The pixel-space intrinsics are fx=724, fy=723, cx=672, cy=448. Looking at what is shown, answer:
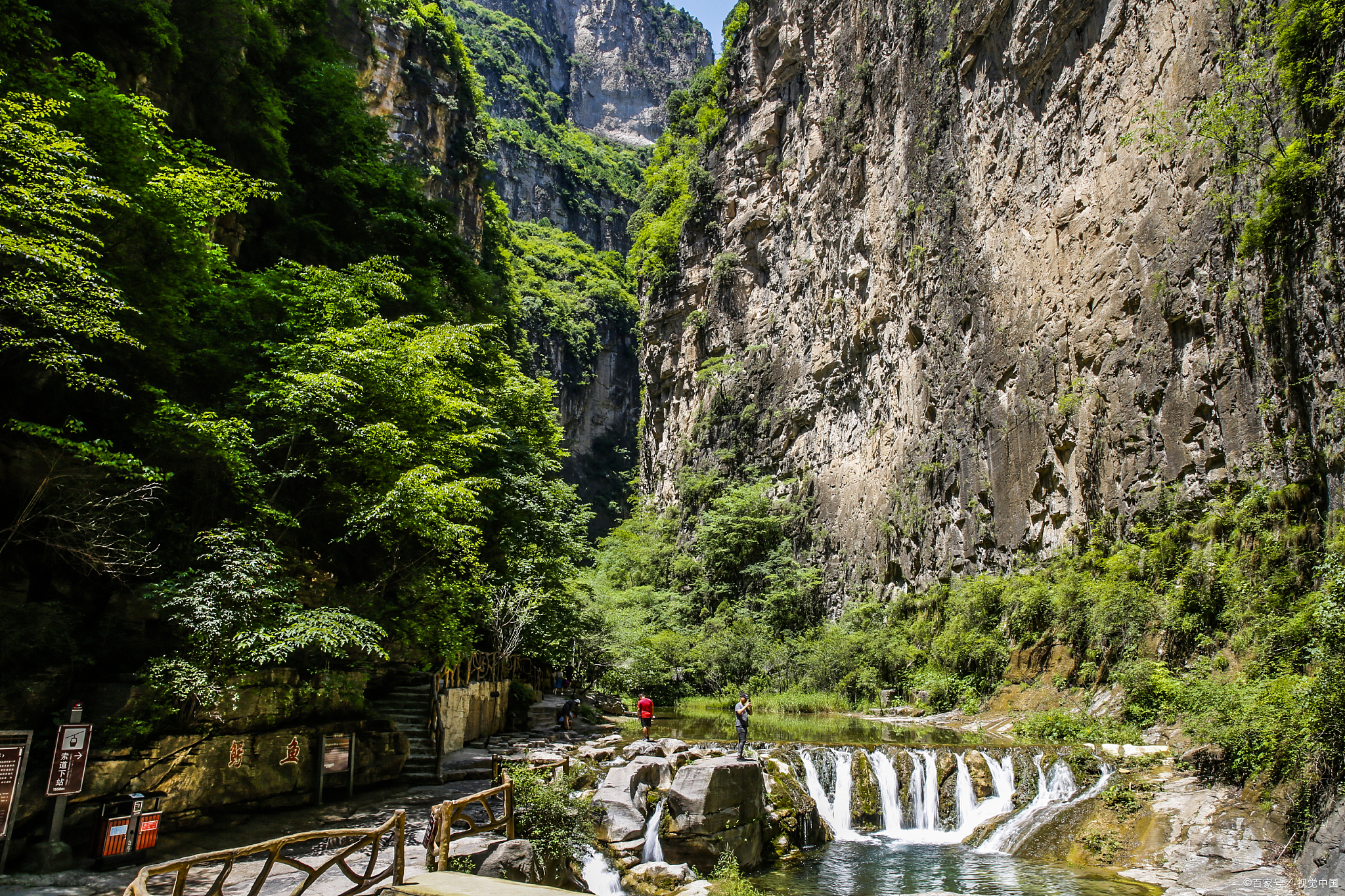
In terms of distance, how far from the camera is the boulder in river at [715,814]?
36.3 feet

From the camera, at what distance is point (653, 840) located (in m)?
11.4

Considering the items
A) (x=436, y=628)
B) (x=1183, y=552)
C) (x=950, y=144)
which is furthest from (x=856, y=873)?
(x=950, y=144)

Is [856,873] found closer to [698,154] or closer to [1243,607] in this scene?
[1243,607]

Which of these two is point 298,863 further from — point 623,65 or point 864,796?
point 623,65

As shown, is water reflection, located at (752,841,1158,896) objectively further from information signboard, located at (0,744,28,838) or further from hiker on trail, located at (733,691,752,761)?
information signboard, located at (0,744,28,838)

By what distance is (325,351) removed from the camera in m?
12.1

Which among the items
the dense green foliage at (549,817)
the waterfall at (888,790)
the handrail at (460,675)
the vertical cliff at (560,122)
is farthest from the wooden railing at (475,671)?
the vertical cliff at (560,122)

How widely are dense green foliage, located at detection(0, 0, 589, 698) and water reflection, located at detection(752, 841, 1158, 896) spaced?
7074 millimetres

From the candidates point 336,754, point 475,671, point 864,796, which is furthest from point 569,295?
point 864,796

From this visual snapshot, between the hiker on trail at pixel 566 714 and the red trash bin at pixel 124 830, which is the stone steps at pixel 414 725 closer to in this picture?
the hiker on trail at pixel 566 714

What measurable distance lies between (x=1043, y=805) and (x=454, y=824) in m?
9.98

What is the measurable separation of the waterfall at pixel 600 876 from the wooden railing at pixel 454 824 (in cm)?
149

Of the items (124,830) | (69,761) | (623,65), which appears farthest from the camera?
(623,65)

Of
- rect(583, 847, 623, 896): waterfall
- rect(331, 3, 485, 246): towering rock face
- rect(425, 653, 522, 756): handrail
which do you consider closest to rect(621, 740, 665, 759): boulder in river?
rect(583, 847, 623, 896): waterfall
